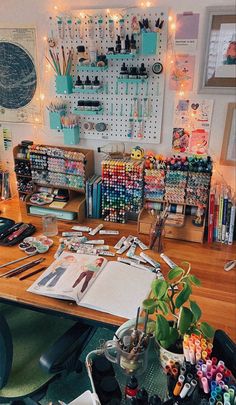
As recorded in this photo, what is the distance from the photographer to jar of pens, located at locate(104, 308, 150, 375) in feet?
3.00

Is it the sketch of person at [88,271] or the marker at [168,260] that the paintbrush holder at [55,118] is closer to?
the sketch of person at [88,271]

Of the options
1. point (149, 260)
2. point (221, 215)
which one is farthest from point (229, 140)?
point (149, 260)

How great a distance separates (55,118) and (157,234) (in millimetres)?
845

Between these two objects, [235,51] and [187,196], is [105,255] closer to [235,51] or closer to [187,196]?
[187,196]

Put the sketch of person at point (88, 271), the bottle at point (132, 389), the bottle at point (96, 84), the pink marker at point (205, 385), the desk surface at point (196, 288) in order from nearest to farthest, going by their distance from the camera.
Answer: the pink marker at point (205, 385) → the bottle at point (132, 389) → the desk surface at point (196, 288) → the sketch of person at point (88, 271) → the bottle at point (96, 84)

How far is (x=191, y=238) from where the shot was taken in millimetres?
1622

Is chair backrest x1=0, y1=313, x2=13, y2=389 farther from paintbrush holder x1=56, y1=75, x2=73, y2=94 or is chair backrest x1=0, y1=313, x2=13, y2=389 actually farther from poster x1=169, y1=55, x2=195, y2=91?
poster x1=169, y1=55, x2=195, y2=91

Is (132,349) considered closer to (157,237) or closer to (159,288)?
(159,288)

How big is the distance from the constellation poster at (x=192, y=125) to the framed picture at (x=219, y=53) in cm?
8

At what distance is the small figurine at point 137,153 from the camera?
1.70 metres

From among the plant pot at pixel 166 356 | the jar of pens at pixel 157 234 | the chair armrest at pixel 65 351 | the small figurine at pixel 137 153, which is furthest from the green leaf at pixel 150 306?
the small figurine at pixel 137 153

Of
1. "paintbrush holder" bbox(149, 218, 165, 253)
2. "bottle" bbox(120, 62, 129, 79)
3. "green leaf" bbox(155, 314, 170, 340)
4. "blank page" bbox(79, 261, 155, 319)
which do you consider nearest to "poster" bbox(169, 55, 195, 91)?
"bottle" bbox(120, 62, 129, 79)

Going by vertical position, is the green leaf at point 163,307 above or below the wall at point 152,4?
below

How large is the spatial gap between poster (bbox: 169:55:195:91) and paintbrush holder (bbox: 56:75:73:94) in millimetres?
521
